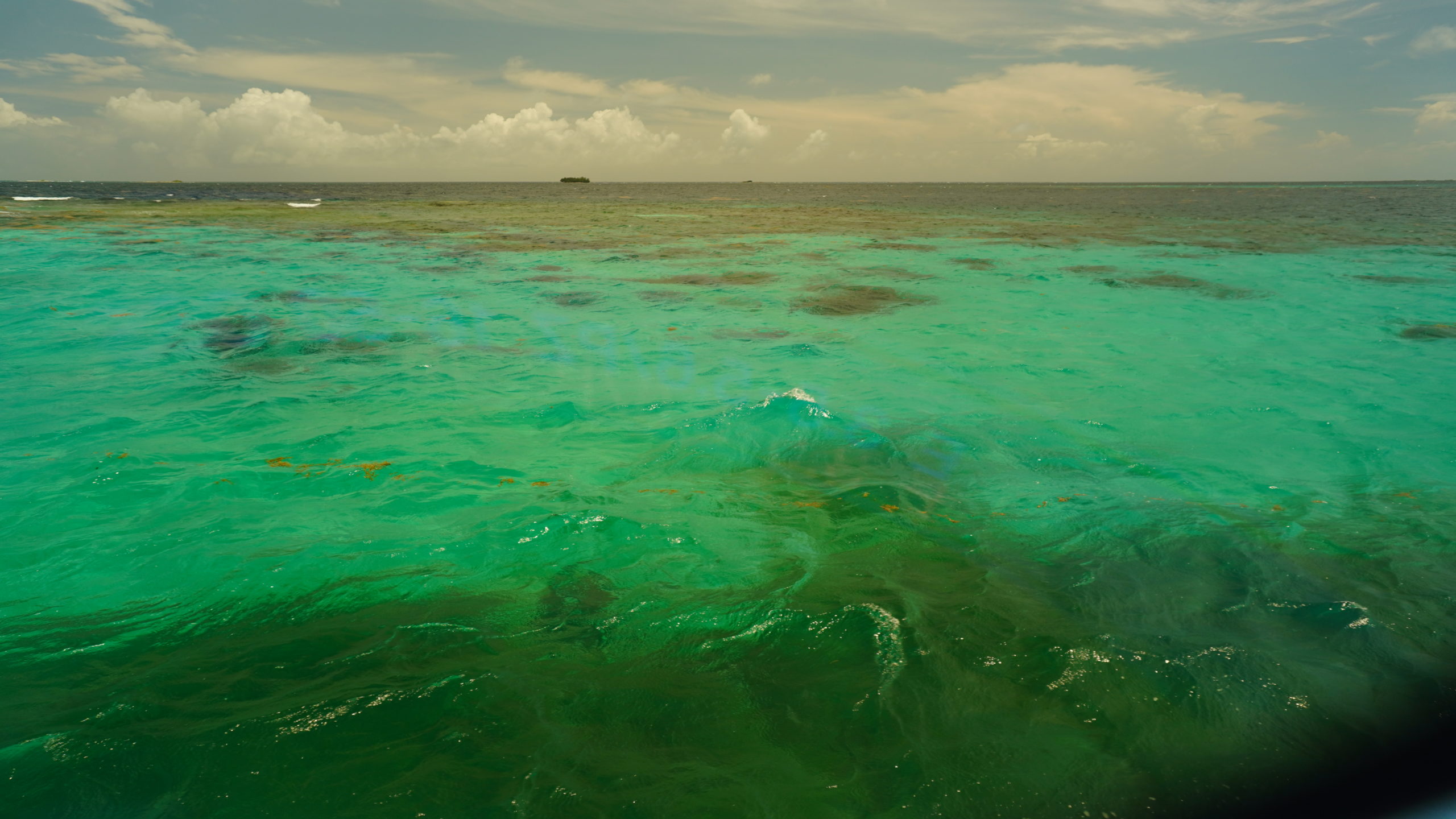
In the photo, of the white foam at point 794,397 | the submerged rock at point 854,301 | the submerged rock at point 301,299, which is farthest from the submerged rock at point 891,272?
the submerged rock at point 301,299

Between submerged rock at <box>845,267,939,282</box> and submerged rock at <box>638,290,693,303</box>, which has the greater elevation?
submerged rock at <box>845,267,939,282</box>

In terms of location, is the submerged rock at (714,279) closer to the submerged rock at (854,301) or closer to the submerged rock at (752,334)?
the submerged rock at (854,301)

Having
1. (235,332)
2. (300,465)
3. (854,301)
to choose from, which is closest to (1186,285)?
(854,301)

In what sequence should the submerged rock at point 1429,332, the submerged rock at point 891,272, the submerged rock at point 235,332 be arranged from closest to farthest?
the submerged rock at point 235,332, the submerged rock at point 1429,332, the submerged rock at point 891,272

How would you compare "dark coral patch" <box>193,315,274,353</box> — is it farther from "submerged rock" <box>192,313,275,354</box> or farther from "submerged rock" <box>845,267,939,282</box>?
"submerged rock" <box>845,267,939,282</box>

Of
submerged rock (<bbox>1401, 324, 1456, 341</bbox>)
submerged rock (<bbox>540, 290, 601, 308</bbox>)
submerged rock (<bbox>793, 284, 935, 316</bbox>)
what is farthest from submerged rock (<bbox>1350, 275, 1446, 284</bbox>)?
submerged rock (<bbox>540, 290, 601, 308</bbox>)
